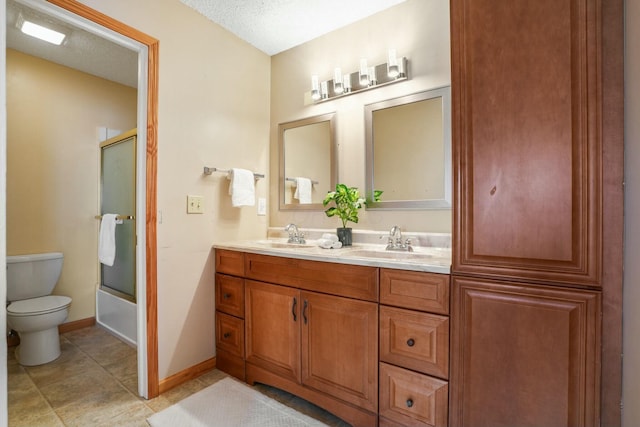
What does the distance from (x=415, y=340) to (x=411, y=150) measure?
3.62 ft

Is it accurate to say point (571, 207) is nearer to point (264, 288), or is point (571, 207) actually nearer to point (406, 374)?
point (406, 374)

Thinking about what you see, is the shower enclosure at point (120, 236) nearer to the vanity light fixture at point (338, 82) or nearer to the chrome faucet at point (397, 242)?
the vanity light fixture at point (338, 82)

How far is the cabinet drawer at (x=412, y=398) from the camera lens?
1188 mm

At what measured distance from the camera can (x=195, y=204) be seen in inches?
75.7

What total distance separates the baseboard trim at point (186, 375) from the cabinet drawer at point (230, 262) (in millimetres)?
609

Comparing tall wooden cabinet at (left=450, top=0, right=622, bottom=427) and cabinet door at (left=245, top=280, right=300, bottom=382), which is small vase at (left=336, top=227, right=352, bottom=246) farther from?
tall wooden cabinet at (left=450, top=0, right=622, bottom=427)

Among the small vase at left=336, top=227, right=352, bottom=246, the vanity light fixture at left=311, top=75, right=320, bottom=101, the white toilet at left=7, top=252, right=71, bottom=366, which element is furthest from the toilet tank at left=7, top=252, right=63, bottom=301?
the vanity light fixture at left=311, top=75, right=320, bottom=101

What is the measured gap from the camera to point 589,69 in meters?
0.94

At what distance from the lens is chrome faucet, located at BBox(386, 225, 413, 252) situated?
1754mm

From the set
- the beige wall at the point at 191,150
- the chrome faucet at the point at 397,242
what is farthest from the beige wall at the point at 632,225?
the beige wall at the point at 191,150

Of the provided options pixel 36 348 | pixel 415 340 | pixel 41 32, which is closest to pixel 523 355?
pixel 415 340

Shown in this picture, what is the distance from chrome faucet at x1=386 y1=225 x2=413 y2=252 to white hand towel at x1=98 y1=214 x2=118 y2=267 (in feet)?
7.26

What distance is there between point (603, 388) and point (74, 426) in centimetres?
218

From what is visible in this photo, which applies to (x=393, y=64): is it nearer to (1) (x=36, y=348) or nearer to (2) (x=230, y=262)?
(2) (x=230, y=262)
